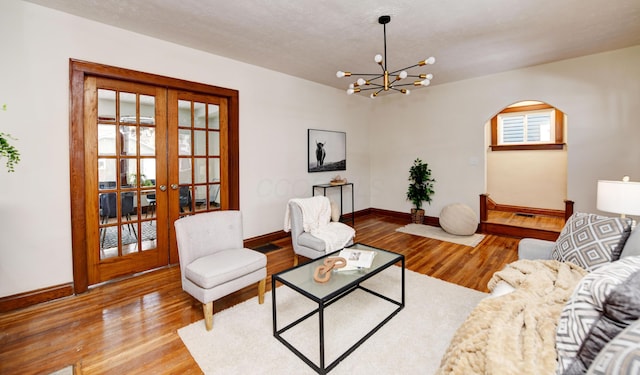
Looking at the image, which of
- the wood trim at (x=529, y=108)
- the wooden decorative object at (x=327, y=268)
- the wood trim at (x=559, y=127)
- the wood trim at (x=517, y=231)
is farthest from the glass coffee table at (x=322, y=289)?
the wood trim at (x=559, y=127)

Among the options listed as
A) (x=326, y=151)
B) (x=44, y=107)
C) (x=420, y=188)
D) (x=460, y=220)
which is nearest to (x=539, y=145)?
(x=420, y=188)

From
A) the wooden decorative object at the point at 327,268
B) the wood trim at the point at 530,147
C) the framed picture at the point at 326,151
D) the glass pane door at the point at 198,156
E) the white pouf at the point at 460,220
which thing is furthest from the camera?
the wood trim at the point at 530,147

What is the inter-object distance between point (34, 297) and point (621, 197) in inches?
203

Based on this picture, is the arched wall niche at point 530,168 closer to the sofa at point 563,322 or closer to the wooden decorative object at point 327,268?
the sofa at point 563,322

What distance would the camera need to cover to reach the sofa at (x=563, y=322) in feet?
2.82

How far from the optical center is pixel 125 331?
2.16 metres

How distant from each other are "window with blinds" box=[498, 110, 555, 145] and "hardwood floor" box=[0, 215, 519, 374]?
3365mm

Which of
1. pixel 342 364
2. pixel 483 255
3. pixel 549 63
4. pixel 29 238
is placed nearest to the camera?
pixel 342 364

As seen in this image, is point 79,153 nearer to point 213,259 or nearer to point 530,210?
point 213,259

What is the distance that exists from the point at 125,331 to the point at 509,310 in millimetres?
2600

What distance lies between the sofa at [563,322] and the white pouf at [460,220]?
9.06 ft

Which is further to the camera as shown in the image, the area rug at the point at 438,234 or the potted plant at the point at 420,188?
the potted plant at the point at 420,188

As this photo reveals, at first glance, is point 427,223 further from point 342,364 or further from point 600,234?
point 342,364

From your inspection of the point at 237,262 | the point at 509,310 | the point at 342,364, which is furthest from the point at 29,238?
the point at 509,310
